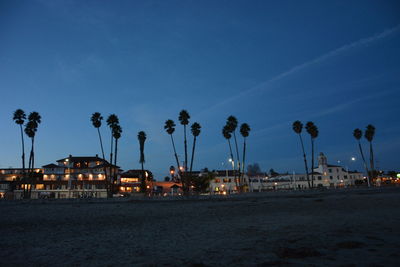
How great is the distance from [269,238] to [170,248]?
10.6 ft

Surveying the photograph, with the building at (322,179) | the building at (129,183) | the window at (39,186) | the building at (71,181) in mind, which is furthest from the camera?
the building at (322,179)

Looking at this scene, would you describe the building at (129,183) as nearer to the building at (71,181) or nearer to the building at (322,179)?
the building at (71,181)

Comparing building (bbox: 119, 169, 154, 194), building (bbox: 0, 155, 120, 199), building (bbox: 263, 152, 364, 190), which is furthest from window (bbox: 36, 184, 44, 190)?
building (bbox: 263, 152, 364, 190)

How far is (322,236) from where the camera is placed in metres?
8.10

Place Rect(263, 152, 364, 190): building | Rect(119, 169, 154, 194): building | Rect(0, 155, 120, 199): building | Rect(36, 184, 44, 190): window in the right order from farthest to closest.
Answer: Rect(263, 152, 364, 190): building
Rect(119, 169, 154, 194): building
Rect(36, 184, 44, 190): window
Rect(0, 155, 120, 199): building

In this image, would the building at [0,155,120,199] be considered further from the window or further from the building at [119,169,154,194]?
the building at [119,169,154,194]

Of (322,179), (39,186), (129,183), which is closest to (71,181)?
(39,186)

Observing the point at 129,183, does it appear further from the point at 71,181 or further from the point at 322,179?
the point at 322,179

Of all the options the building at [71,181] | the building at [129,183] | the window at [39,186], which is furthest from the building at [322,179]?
the window at [39,186]

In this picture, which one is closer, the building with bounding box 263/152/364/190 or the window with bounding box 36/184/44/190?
the window with bounding box 36/184/44/190

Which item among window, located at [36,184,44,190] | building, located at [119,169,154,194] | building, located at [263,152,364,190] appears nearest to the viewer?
window, located at [36,184,44,190]

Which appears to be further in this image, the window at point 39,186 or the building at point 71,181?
the window at point 39,186

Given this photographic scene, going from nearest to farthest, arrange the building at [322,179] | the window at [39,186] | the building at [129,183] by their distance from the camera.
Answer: the window at [39,186] → the building at [129,183] → the building at [322,179]

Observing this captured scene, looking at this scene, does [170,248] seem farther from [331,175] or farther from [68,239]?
[331,175]
